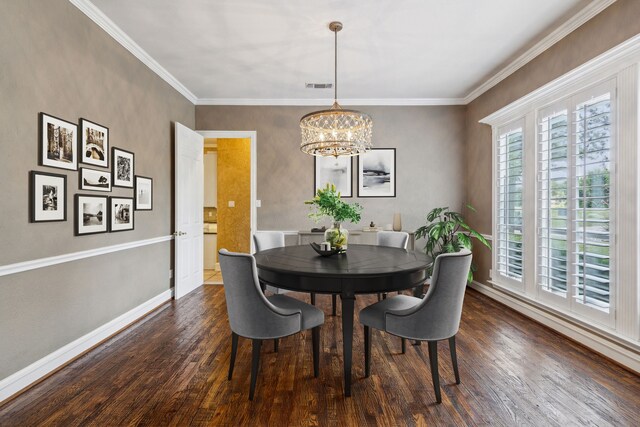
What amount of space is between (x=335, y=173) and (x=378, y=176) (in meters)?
0.66

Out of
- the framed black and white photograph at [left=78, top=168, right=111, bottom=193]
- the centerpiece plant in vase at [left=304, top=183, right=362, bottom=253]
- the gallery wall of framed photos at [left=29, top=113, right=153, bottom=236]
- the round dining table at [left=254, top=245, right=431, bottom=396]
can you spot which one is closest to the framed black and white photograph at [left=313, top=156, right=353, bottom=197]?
the centerpiece plant in vase at [left=304, top=183, right=362, bottom=253]

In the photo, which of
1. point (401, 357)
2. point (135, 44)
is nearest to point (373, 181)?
point (401, 357)

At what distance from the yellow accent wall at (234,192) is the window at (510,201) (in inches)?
154

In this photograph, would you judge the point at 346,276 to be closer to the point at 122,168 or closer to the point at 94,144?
the point at 94,144

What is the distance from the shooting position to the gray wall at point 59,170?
2059 mm

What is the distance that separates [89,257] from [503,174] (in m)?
4.45

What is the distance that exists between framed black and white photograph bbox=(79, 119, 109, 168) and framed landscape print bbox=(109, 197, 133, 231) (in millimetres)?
367

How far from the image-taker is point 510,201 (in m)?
3.88

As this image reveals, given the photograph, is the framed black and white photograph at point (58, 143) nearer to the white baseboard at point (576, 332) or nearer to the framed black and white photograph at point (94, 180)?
the framed black and white photograph at point (94, 180)

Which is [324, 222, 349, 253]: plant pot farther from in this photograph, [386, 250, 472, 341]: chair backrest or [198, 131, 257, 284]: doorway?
[198, 131, 257, 284]: doorway

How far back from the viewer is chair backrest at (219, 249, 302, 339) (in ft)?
6.56

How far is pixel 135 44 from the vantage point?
11.0 feet

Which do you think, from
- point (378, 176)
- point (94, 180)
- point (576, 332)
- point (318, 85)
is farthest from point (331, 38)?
point (576, 332)

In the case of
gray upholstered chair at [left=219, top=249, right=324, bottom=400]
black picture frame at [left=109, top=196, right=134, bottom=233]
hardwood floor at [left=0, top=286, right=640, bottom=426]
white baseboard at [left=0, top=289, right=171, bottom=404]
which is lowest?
hardwood floor at [left=0, top=286, right=640, bottom=426]
